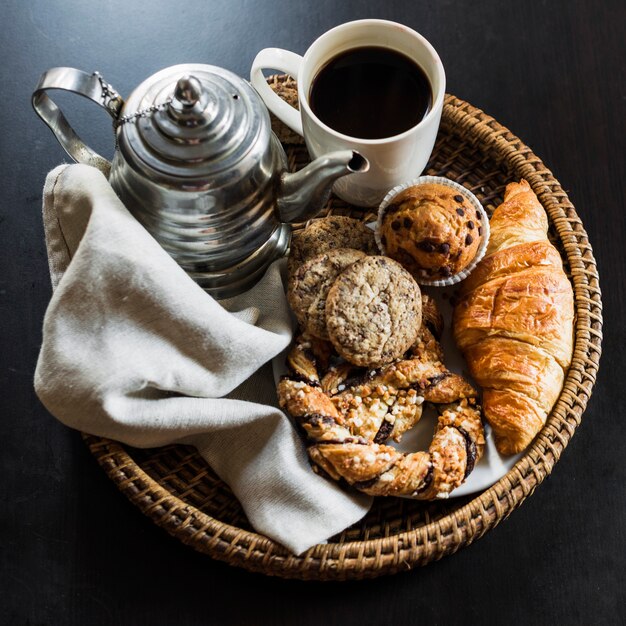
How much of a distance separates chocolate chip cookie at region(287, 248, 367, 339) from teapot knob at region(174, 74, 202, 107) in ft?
1.41

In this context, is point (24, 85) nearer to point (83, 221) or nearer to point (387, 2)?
point (83, 221)

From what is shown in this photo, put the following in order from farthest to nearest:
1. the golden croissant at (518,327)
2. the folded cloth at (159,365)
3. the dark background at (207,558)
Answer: the dark background at (207,558) < the golden croissant at (518,327) < the folded cloth at (159,365)

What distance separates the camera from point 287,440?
146 centimetres

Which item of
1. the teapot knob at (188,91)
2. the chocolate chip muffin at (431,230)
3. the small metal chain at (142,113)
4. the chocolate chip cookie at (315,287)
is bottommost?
the chocolate chip cookie at (315,287)

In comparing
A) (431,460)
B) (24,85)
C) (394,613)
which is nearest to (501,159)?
(431,460)

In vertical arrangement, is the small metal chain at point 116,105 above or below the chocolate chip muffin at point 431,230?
above

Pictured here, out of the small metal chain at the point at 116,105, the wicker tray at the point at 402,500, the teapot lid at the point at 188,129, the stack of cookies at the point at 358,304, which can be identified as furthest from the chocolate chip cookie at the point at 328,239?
the small metal chain at the point at 116,105

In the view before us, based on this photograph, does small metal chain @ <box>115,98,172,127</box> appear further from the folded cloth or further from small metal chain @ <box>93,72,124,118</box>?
the folded cloth

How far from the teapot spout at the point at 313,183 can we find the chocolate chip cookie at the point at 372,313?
0.50ft

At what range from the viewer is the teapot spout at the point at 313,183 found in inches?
49.9

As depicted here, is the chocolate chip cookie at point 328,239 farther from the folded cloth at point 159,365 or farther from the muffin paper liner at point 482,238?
the folded cloth at point 159,365

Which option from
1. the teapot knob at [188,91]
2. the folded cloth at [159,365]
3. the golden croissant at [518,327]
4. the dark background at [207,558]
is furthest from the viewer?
the dark background at [207,558]

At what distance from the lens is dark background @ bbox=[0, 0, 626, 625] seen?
5.24ft

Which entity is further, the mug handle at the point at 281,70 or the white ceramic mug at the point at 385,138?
the mug handle at the point at 281,70
